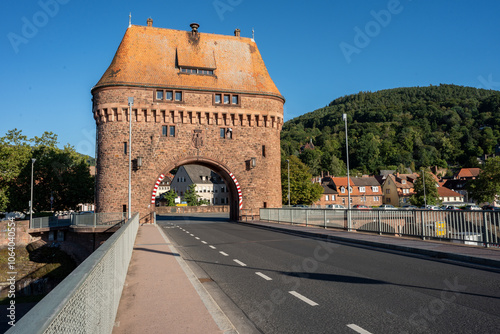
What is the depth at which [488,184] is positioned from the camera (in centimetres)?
6562

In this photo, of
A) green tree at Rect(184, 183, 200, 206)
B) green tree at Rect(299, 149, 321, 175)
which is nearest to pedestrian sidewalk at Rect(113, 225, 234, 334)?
green tree at Rect(184, 183, 200, 206)

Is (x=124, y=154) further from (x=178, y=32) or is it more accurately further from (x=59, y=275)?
(x=178, y=32)

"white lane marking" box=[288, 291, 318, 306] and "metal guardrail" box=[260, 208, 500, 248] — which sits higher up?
"metal guardrail" box=[260, 208, 500, 248]

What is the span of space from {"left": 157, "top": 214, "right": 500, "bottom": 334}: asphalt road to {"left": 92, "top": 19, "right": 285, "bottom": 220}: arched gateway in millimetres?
24381

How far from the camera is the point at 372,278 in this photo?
28.0ft

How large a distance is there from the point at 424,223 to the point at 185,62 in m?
Answer: 28.6

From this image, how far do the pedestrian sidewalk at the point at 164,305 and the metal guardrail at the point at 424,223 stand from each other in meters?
9.62

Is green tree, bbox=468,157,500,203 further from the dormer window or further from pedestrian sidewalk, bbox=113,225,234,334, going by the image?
pedestrian sidewalk, bbox=113,225,234,334
